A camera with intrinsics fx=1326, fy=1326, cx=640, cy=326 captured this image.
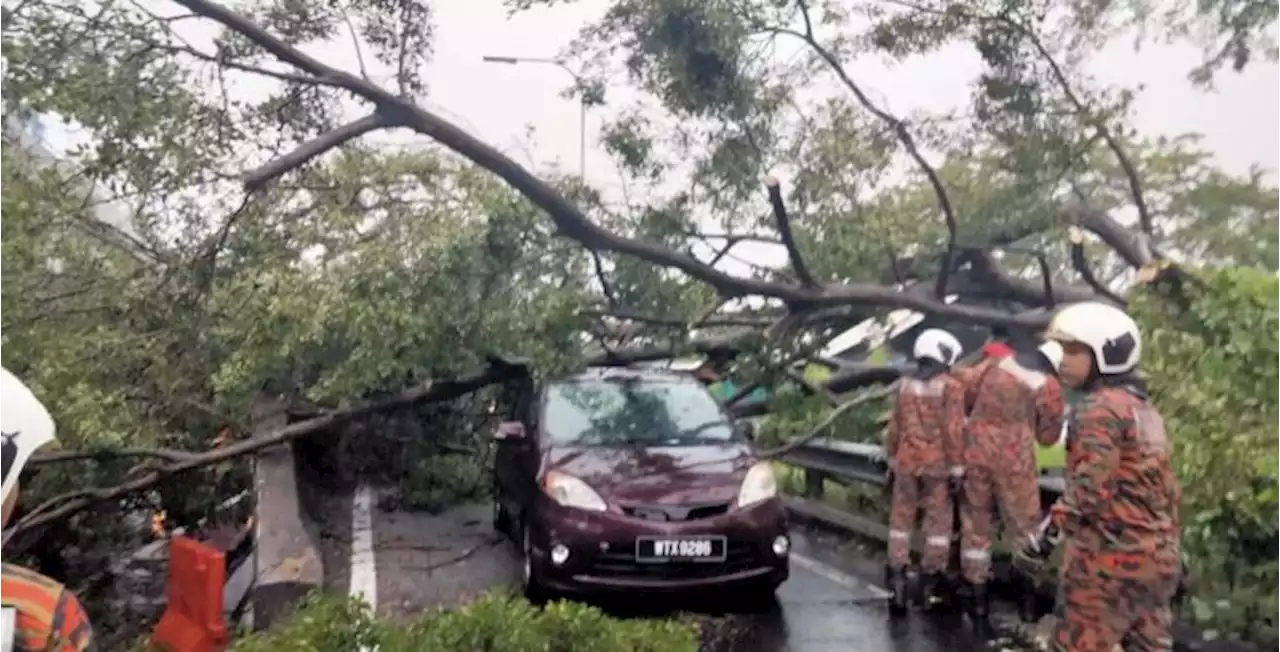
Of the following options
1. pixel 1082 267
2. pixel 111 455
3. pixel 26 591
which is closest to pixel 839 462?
pixel 1082 267

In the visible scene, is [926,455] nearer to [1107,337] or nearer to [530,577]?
[530,577]

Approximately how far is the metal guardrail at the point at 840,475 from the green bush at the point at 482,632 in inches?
181

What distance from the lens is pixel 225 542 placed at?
35.0ft

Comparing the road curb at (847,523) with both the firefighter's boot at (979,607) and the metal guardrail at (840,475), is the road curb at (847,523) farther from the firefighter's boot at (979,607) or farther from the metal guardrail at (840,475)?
the firefighter's boot at (979,607)

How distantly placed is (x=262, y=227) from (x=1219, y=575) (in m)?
6.91

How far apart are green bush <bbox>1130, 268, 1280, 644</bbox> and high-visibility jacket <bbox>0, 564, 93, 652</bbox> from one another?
5171 mm

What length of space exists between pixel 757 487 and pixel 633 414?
1.27 metres

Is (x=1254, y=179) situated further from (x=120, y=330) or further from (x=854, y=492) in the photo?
(x=120, y=330)

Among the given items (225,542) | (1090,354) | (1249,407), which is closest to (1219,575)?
(1249,407)

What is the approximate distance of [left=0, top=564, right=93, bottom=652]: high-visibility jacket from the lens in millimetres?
2229

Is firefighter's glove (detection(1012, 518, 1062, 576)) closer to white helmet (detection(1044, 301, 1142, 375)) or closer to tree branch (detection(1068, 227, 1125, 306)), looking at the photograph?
white helmet (detection(1044, 301, 1142, 375))

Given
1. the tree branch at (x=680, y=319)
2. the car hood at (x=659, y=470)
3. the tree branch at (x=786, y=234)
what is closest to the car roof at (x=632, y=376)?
the tree branch at (x=680, y=319)

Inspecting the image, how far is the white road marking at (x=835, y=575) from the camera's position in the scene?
8.97 m

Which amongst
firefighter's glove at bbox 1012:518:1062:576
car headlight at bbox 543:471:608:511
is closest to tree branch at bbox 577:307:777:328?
car headlight at bbox 543:471:608:511
